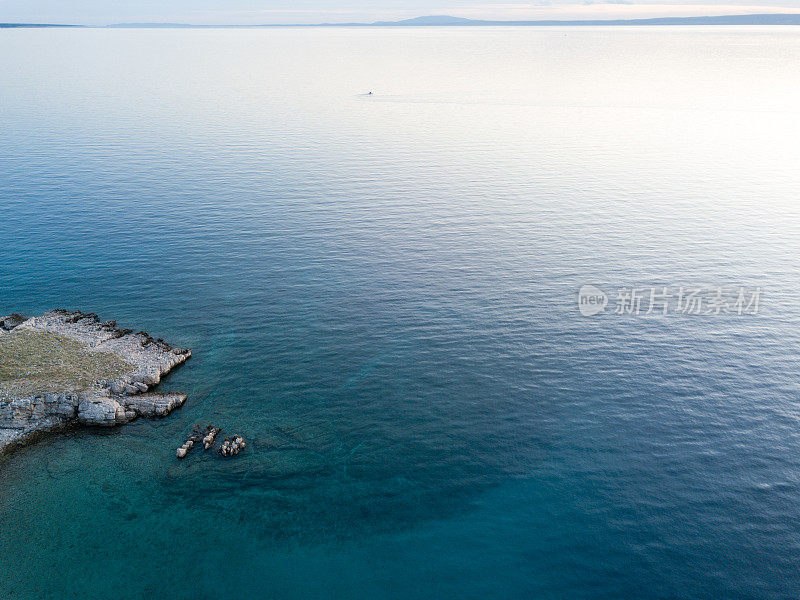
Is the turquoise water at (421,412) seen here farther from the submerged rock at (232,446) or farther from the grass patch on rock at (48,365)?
the grass patch on rock at (48,365)

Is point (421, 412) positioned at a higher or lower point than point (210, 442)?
higher

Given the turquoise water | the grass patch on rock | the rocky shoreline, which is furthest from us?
the grass patch on rock

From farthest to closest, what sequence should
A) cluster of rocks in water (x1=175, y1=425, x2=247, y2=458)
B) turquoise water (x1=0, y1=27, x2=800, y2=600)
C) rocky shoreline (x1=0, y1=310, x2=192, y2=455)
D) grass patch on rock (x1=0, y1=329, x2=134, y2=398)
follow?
grass patch on rock (x1=0, y1=329, x2=134, y2=398)
rocky shoreline (x1=0, y1=310, x2=192, y2=455)
cluster of rocks in water (x1=175, y1=425, x2=247, y2=458)
turquoise water (x1=0, y1=27, x2=800, y2=600)

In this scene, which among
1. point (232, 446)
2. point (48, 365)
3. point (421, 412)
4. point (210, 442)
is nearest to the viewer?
point (232, 446)

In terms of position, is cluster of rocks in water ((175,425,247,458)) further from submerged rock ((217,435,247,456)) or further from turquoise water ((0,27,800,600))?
turquoise water ((0,27,800,600))

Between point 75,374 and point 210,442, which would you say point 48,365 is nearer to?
point 75,374

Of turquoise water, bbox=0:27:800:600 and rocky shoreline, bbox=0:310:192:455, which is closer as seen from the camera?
turquoise water, bbox=0:27:800:600

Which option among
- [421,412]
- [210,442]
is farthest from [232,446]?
[421,412]

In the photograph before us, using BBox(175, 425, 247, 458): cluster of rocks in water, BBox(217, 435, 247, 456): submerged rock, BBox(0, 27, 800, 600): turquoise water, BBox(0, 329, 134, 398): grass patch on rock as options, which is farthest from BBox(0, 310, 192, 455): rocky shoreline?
BBox(217, 435, 247, 456): submerged rock

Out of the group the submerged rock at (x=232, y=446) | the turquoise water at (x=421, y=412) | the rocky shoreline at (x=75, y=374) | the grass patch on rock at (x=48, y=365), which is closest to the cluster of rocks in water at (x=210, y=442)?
the submerged rock at (x=232, y=446)
